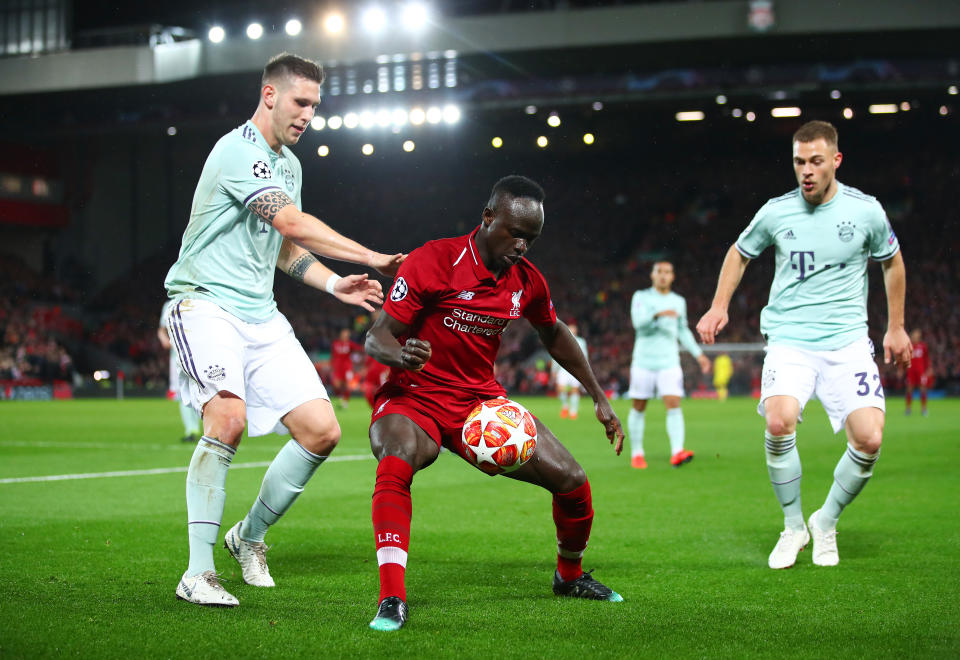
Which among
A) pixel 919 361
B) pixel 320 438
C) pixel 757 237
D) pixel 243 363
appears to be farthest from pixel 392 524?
pixel 919 361

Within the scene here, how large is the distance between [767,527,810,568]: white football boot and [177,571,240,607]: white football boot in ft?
9.67

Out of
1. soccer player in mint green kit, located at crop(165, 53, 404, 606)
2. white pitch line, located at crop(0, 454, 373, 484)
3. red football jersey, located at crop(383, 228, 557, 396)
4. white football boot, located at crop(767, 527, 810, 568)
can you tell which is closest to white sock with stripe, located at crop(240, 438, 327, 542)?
soccer player in mint green kit, located at crop(165, 53, 404, 606)

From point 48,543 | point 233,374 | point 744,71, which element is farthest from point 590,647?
point 744,71

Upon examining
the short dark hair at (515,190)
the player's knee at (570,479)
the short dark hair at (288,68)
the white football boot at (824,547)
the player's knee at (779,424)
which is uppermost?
the short dark hair at (288,68)

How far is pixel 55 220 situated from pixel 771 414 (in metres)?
43.9

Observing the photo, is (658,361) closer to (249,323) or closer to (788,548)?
(788,548)

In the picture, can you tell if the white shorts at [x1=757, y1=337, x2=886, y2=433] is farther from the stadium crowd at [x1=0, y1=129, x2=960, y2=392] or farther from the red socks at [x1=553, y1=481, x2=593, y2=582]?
the stadium crowd at [x1=0, y1=129, x2=960, y2=392]

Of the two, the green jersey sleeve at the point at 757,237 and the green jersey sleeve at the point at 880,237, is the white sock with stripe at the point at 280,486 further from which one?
the green jersey sleeve at the point at 880,237

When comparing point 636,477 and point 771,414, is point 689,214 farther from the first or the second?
point 771,414

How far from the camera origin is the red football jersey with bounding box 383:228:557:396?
4516mm

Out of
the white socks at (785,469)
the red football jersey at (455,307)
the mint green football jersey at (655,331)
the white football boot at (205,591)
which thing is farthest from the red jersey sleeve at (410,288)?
the mint green football jersey at (655,331)

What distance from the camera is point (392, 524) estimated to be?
13.7 feet

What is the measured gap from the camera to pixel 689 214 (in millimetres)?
41156

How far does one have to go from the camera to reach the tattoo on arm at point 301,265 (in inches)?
209
